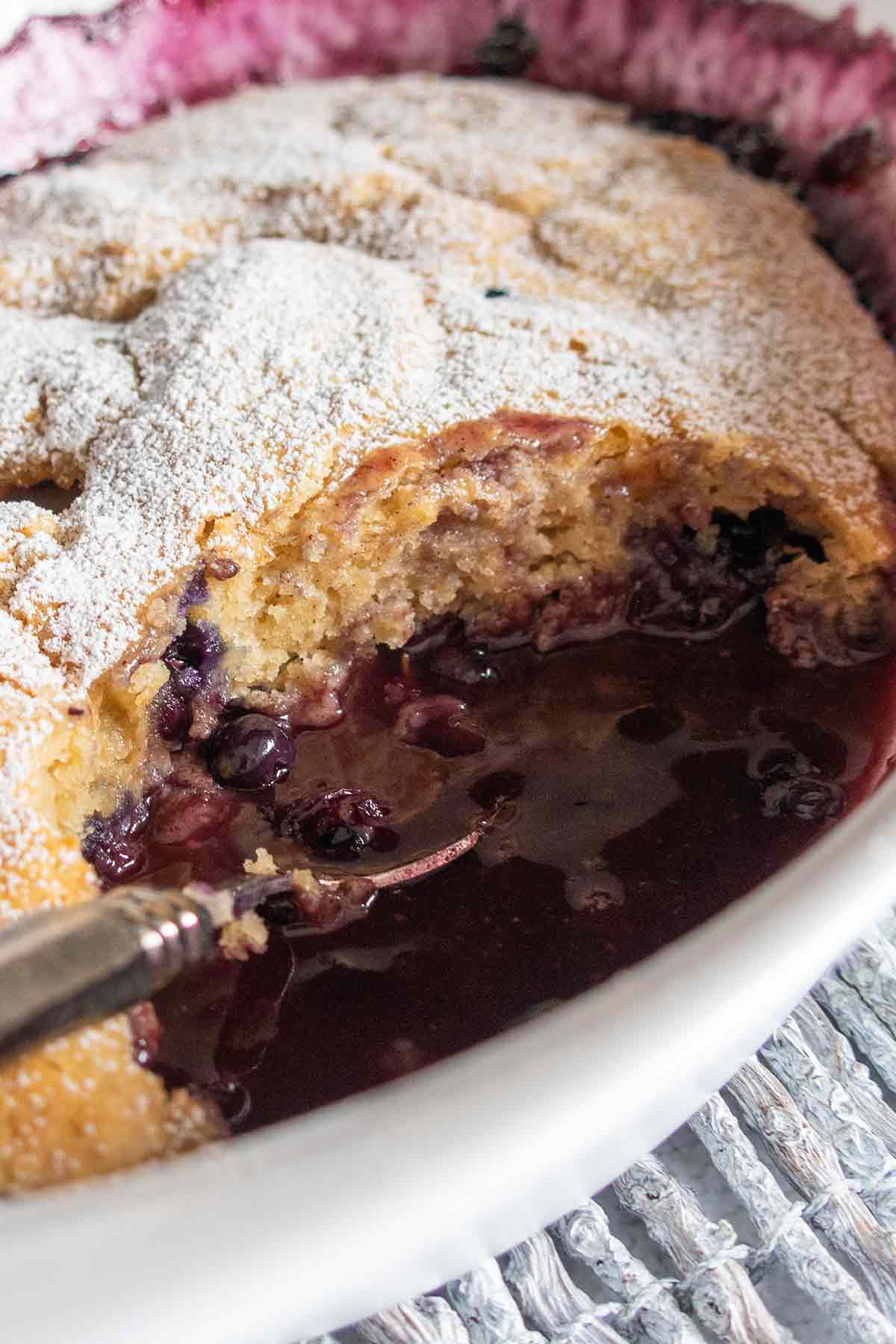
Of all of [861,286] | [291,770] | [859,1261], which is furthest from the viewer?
[861,286]

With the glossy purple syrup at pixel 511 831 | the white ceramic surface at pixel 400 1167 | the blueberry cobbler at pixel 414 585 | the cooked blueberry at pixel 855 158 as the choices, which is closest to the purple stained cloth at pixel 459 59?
the cooked blueberry at pixel 855 158

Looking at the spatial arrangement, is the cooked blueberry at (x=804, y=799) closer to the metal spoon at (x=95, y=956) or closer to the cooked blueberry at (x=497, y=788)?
the cooked blueberry at (x=497, y=788)

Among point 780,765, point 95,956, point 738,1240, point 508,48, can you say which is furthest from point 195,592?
point 508,48

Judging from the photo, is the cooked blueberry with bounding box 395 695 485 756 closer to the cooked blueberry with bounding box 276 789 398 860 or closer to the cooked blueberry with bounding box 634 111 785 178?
the cooked blueberry with bounding box 276 789 398 860

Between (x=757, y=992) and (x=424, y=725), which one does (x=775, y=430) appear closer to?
(x=424, y=725)

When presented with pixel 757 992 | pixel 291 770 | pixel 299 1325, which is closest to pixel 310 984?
pixel 291 770

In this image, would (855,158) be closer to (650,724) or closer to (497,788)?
(650,724)
